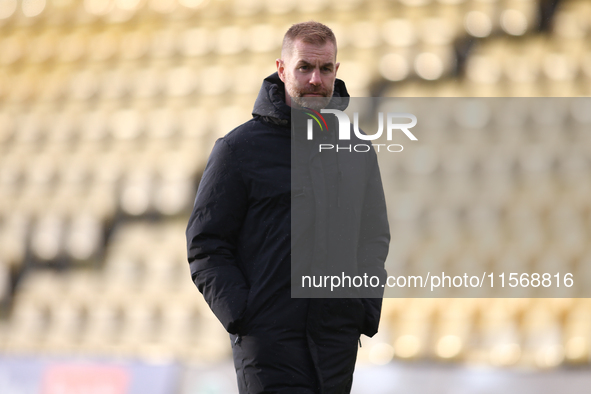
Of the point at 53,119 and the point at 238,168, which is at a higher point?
the point at 53,119

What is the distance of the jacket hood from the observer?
2.72 feet

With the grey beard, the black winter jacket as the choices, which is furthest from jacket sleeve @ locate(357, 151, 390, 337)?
the grey beard

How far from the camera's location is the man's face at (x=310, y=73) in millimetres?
793

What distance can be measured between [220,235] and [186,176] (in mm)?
2061

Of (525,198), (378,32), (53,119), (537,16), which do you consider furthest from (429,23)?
(53,119)

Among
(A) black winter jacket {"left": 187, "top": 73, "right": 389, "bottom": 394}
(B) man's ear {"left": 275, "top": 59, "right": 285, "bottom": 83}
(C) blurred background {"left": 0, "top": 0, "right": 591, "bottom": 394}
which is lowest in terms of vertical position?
(A) black winter jacket {"left": 187, "top": 73, "right": 389, "bottom": 394}

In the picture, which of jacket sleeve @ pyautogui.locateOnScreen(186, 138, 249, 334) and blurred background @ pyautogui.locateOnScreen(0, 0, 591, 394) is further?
blurred background @ pyautogui.locateOnScreen(0, 0, 591, 394)

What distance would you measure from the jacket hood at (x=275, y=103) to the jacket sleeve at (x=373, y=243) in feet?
0.32

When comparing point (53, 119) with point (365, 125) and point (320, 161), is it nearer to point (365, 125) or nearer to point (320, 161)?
point (365, 125)

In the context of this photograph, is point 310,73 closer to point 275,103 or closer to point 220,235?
point 275,103

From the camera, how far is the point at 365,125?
2.59 m

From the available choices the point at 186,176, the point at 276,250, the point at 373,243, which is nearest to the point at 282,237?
the point at 276,250

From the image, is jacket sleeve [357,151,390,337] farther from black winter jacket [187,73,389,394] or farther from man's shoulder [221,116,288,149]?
man's shoulder [221,116,288,149]

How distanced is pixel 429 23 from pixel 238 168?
211cm
